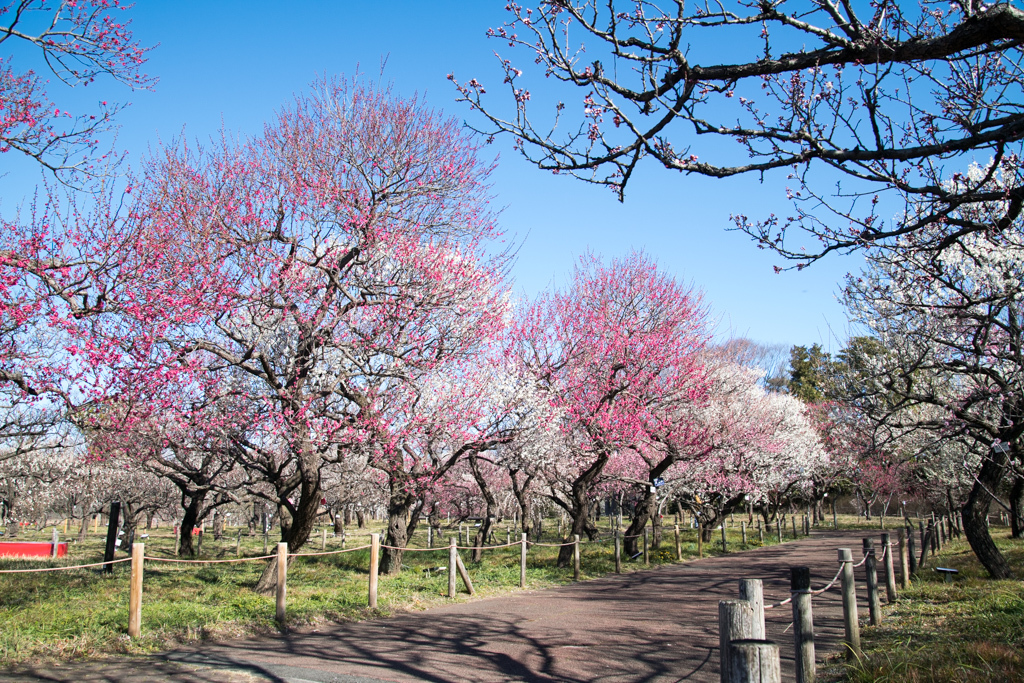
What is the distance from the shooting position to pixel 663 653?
25.9 feet

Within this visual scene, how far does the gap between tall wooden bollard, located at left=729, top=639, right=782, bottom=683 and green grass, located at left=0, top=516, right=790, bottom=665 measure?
23.2 feet

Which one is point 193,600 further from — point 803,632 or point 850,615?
point 850,615

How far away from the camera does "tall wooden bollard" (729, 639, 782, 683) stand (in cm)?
340

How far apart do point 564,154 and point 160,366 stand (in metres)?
8.81

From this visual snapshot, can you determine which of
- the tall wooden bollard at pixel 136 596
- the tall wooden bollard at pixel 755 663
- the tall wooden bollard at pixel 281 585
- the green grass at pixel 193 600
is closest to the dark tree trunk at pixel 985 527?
the green grass at pixel 193 600

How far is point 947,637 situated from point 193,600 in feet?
35.5

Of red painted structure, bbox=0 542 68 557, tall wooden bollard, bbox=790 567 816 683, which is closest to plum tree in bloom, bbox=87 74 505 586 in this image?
tall wooden bollard, bbox=790 567 816 683

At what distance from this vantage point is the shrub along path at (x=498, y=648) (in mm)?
6738

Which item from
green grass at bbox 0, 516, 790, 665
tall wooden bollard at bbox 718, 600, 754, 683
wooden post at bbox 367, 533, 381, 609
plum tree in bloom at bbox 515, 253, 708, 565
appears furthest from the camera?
plum tree in bloom at bbox 515, 253, 708, 565

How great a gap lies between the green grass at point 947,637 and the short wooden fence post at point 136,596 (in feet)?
25.3

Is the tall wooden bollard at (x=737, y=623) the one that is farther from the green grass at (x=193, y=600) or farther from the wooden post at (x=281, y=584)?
the wooden post at (x=281, y=584)

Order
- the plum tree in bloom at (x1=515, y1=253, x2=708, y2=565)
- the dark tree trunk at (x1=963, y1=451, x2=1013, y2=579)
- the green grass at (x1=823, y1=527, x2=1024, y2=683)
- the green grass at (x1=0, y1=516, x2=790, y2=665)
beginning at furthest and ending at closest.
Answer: the plum tree in bloom at (x1=515, y1=253, x2=708, y2=565)
the dark tree trunk at (x1=963, y1=451, x2=1013, y2=579)
the green grass at (x1=0, y1=516, x2=790, y2=665)
the green grass at (x1=823, y1=527, x2=1024, y2=683)

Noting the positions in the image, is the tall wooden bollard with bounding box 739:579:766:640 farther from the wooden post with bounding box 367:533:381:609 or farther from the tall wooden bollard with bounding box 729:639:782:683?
the wooden post with bounding box 367:533:381:609

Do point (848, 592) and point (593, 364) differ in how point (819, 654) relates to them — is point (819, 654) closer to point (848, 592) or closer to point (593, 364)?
point (848, 592)
